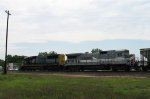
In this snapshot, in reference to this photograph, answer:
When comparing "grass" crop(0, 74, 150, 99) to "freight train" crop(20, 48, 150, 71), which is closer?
"grass" crop(0, 74, 150, 99)

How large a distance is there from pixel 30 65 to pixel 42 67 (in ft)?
14.6

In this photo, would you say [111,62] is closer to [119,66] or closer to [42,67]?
[119,66]

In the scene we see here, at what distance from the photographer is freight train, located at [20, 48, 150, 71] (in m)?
52.2

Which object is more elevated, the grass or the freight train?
the freight train

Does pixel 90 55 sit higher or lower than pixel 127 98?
higher

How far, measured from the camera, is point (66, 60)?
66750 millimetres

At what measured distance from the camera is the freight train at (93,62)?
5225 centimetres

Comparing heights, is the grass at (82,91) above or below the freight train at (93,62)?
below

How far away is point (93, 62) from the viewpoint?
60.1 m

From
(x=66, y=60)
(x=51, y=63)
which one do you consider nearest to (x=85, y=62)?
(x=66, y=60)

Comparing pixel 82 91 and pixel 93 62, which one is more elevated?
pixel 93 62

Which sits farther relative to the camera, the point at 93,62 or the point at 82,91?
the point at 93,62

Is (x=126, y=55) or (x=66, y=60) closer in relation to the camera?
(x=126, y=55)

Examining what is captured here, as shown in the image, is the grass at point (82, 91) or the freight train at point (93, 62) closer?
the grass at point (82, 91)
